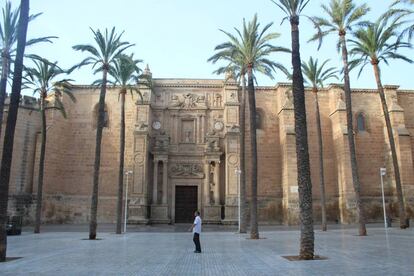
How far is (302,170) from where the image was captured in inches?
465

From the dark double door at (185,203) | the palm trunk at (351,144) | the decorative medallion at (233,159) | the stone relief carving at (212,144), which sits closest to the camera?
the palm trunk at (351,144)

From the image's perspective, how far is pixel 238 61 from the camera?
72.4 ft

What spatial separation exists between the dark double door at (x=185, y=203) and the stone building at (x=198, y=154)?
0.28 feet

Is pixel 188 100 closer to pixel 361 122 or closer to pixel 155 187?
pixel 155 187

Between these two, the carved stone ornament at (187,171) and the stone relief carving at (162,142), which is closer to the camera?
the stone relief carving at (162,142)

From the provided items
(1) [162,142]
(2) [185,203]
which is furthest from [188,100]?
(2) [185,203]

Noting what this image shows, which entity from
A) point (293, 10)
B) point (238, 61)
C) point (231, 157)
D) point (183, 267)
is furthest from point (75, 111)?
point (183, 267)

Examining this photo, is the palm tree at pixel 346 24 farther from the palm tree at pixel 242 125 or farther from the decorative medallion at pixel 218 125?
the decorative medallion at pixel 218 125

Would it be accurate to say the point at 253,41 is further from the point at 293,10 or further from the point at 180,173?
the point at 180,173

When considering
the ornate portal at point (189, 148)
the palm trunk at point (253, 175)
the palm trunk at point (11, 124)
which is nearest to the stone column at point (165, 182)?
the ornate portal at point (189, 148)

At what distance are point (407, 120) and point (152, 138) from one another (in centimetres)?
2225

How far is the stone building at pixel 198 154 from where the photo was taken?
97.8 ft

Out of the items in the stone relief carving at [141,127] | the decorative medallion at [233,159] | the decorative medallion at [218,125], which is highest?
the decorative medallion at [218,125]

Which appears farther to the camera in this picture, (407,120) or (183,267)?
(407,120)
